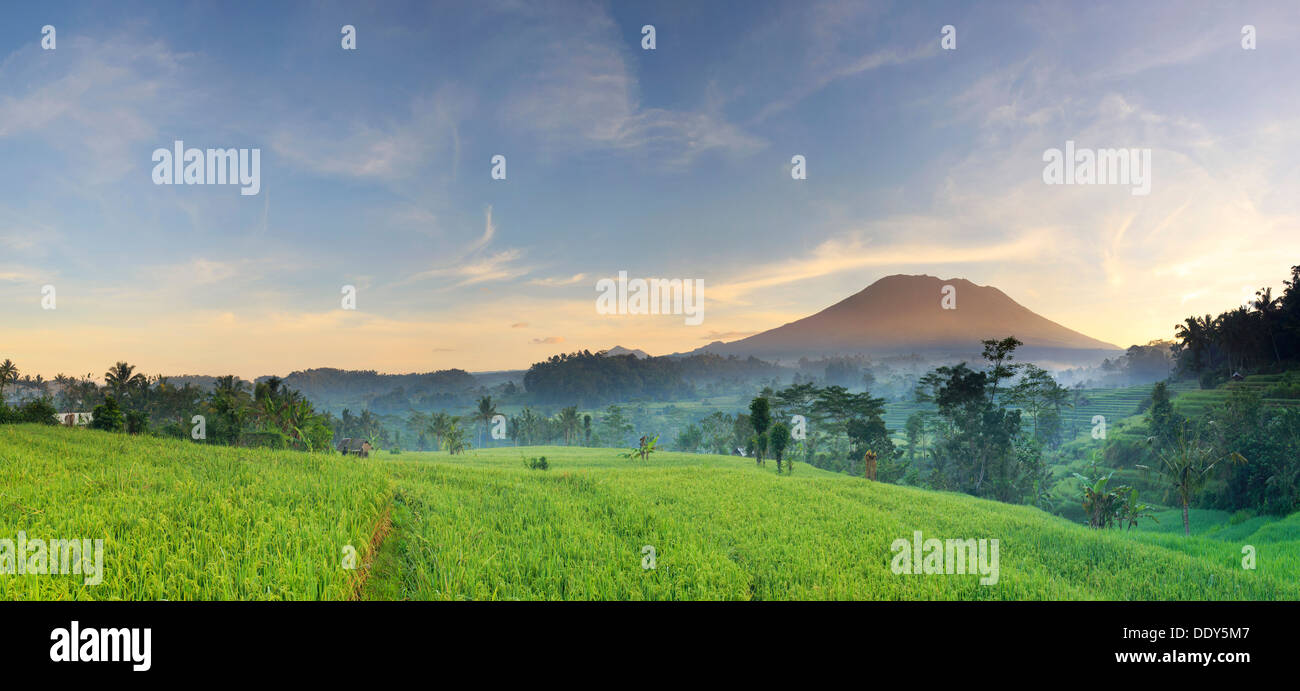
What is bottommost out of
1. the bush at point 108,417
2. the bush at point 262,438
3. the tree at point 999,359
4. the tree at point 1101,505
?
the tree at point 1101,505

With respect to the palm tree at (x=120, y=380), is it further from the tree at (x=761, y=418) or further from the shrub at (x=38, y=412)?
the tree at (x=761, y=418)

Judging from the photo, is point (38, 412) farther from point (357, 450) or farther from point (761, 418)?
point (761, 418)

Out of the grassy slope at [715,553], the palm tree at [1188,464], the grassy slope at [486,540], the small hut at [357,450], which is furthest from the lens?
the small hut at [357,450]

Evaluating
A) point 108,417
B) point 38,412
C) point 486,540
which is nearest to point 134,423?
point 108,417

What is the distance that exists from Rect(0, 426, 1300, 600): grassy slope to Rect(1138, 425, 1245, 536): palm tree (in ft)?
28.0

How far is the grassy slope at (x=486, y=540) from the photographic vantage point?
4.71 metres

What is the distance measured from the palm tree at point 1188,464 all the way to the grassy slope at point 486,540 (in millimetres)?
8524

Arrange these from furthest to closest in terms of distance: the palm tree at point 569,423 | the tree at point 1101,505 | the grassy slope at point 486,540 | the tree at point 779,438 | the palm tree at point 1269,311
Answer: the palm tree at point 569,423
the palm tree at point 1269,311
the tree at point 779,438
the tree at point 1101,505
the grassy slope at point 486,540

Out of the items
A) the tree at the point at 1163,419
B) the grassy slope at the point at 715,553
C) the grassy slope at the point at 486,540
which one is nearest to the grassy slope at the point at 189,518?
the grassy slope at the point at 486,540

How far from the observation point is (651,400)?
532 ft

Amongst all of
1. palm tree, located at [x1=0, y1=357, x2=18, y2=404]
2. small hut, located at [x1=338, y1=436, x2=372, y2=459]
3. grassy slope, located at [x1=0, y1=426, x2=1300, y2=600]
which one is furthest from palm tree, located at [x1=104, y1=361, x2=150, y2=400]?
grassy slope, located at [x1=0, y1=426, x2=1300, y2=600]

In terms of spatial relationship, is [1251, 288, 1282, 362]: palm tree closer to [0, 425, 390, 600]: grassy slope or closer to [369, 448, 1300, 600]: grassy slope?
[369, 448, 1300, 600]: grassy slope
